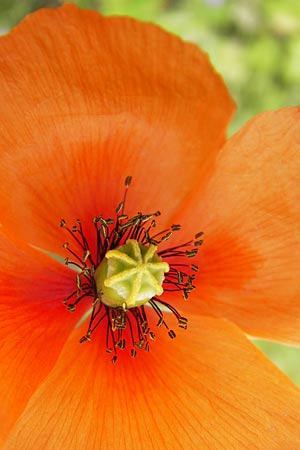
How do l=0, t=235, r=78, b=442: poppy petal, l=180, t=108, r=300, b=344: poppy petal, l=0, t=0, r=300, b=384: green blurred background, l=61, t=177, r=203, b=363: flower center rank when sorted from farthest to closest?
l=0, t=0, r=300, b=384: green blurred background
l=180, t=108, r=300, b=344: poppy petal
l=61, t=177, r=203, b=363: flower center
l=0, t=235, r=78, b=442: poppy petal

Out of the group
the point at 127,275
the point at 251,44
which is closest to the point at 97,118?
the point at 127,275

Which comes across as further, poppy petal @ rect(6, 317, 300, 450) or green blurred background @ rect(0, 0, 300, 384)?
green blurred background @ rect(0, 0, 300, 384)

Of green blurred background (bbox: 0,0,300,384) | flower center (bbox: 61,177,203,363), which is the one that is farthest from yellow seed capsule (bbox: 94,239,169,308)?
green blurred background (bbox: 0,0,300,384)

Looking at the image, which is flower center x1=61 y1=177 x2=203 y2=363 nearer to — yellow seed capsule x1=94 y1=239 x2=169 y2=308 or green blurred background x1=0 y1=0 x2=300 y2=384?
yellow seed capsule x1=94 y1=239 x2=169 y2=308

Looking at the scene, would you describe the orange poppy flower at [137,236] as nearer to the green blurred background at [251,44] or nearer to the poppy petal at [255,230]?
the poppy petal at [255,230]

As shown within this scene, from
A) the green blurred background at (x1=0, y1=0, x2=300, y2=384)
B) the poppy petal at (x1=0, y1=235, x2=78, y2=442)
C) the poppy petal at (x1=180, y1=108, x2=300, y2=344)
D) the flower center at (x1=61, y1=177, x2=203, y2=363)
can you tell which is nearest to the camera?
the poppy petal at (x1=0, y1=235, x2=78, y2=442)

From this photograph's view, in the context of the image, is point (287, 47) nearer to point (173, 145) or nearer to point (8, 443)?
point (173, 145)

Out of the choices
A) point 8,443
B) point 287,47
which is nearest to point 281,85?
point 287,47
